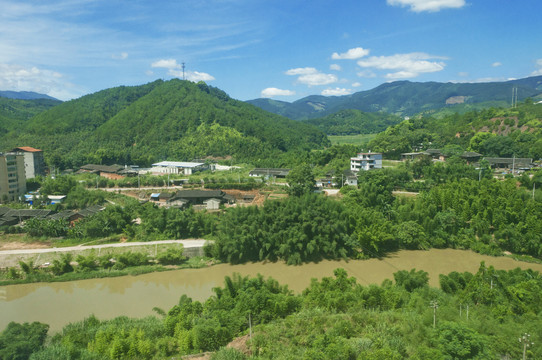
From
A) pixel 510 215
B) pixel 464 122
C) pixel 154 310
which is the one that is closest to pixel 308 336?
pixel 154 310

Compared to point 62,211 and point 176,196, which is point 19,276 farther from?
point 176,196

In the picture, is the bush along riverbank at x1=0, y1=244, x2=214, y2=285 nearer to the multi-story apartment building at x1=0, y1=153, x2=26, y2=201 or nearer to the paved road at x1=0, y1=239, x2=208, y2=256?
the paved road at x1=0, y1=239, x2=208, y2=256

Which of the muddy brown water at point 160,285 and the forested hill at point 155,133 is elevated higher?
the forested hill at point 155,133

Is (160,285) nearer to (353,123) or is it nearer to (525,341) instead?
(525,341)

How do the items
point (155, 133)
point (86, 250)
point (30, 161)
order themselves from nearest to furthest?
1. point (86, 250)
2. point (30, 161)
3. point (155, 133)

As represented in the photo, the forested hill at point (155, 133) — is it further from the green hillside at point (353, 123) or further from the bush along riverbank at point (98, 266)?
the bush along riverbank at point (98, 266)

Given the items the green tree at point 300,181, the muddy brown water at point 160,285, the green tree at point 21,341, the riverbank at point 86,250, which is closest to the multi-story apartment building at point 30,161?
the riverbank at point 86,250

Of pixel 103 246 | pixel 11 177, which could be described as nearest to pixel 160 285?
pixel 103 246
